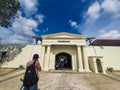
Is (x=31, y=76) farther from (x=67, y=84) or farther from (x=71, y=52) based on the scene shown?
(x=71, y=52)

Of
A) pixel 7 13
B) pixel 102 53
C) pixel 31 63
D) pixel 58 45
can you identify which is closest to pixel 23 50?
pixel 58 45

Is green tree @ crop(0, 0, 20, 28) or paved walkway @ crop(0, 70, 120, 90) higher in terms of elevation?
green tree @ crop(0, 0, 20, 28)

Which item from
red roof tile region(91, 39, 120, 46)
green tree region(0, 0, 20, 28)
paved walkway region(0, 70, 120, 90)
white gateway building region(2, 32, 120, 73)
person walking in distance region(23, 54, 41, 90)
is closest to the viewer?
person walking in distance region(23, 54, 41, 90)

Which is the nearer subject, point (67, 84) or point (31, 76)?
point (31, 76)

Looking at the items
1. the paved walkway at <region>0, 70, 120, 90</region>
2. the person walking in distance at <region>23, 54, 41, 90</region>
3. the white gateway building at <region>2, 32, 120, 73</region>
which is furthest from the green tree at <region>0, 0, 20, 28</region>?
the person walking in distance at <region>23, 54, 41, 90</region>

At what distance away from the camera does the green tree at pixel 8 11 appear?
41.4 ft

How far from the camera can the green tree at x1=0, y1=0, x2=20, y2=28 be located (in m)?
12.6

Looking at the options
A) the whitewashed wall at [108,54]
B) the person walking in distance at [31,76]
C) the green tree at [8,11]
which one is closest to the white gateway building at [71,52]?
the whitewashed wall at [108,54]

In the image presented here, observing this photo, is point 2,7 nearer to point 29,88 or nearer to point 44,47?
point 44,47

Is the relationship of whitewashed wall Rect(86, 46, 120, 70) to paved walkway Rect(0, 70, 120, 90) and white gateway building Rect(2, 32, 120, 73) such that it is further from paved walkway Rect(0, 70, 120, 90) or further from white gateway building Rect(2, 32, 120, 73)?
paved walkway Rect(0, 70, 120, 90)

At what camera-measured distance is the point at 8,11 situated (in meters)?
13.5

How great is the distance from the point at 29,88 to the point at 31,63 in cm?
81

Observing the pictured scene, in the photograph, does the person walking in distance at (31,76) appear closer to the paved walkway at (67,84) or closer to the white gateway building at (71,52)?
the paved walkway at (67,84)

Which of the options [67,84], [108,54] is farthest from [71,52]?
[67,84]
